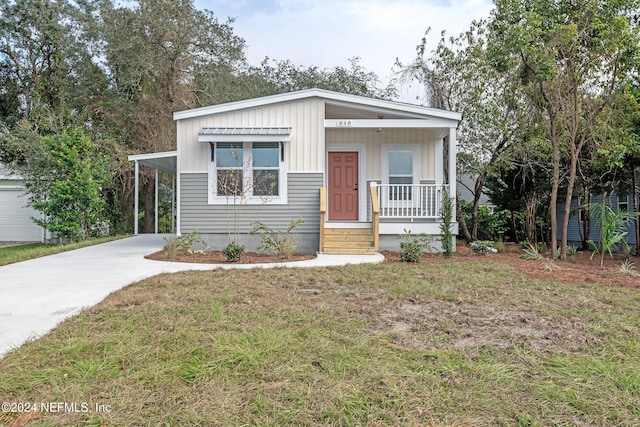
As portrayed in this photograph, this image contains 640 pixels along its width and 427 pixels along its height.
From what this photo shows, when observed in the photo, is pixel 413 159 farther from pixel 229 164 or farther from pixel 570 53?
pixel 229 164

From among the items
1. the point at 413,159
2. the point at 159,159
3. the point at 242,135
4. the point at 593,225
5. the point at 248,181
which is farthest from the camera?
the point at 593,225

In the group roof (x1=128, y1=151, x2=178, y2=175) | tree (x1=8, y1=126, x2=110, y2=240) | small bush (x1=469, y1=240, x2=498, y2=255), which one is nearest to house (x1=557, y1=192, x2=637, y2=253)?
small bush (x1=469, y1=240, x2=498, y2=255)

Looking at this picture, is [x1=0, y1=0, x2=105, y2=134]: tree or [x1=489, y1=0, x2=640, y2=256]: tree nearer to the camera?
[x1=489, y1=0, x2=640, y2=256]: tree

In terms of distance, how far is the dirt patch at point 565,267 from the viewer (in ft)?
18.4

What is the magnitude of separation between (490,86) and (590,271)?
5.71m

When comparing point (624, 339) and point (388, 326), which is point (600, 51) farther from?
point (388, 326)

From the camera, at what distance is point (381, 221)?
8977 millimetres

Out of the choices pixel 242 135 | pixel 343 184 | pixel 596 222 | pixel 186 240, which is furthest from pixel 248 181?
pixel 596 222

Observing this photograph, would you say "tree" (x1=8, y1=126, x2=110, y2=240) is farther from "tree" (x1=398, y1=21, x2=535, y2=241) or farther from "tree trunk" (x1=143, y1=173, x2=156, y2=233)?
"tree" (x1=398, y1=21, x2=535, y2=241)

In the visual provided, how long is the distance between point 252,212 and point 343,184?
105 inches

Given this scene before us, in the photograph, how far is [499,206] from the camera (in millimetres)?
12055

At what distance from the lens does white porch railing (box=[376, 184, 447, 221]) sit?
8945 millimetres

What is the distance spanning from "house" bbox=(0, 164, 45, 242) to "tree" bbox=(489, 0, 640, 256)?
1487cm

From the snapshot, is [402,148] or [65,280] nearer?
[65,280]
